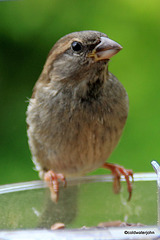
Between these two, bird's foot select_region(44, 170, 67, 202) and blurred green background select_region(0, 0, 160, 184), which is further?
blurred green background select_region(0, 0, 160, 184)

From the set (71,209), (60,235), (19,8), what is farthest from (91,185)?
(19,8)

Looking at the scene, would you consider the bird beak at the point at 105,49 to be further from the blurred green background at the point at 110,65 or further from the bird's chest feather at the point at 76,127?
the blurred green background at the point at 110,65

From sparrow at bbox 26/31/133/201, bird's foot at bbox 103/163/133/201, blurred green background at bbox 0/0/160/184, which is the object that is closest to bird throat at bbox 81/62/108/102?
sparrow at bbox 26/31/133/201

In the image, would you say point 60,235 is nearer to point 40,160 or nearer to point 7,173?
→ point 40,160

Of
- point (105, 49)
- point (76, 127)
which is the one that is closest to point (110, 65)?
point (76, 127)

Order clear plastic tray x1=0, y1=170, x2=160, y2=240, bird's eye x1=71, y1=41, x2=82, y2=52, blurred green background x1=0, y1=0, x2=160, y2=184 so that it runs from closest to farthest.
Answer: clear plastic tray x1=0, y1=170, x2=160, y2=240 → bird's eye x1=71, y1=41, x2=82, y2=52 → blurred green background x1=0, y1=0, x2=160, y2=184

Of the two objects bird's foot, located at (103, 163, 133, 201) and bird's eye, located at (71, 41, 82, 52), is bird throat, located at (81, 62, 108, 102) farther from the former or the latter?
bird's foot, located at (103, 163, 133, 201)
